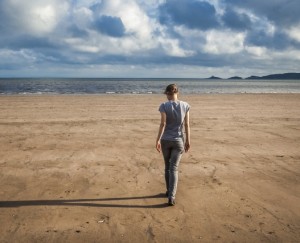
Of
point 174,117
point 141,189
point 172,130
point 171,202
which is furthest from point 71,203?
point 174,117

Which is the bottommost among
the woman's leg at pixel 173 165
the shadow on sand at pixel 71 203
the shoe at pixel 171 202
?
the shadow on sand at pixel 71 203

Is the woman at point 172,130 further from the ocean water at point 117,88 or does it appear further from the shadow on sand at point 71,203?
the ocean water at point 117,88

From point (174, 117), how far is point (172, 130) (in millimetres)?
244

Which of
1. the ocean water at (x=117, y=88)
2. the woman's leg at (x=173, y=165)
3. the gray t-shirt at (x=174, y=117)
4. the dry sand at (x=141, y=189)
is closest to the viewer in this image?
the dry sand at (x=141, y=189)

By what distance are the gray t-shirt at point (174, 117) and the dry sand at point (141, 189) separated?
1305mm

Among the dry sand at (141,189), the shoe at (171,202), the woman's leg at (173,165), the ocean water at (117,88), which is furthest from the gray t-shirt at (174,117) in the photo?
the ocean water at (117,88)

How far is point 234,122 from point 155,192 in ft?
32.8

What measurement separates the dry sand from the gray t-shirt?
1.30m

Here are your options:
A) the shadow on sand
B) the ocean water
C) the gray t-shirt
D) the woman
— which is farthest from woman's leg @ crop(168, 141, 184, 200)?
the ocean water

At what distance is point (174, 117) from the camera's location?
594cm

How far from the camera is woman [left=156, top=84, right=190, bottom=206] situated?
5.92 meters

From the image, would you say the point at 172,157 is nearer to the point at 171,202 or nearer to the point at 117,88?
the point at 171,202

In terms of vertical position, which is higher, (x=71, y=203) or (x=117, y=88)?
(x=71, y=203)

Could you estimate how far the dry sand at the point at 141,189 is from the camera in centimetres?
520
